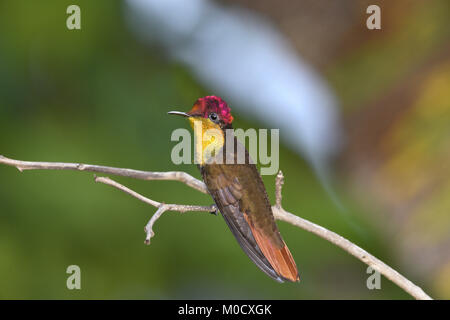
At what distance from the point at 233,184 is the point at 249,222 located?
4.8 inches

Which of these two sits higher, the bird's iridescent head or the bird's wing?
the bird's iridescent head

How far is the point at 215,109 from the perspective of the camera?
1574 millimetres

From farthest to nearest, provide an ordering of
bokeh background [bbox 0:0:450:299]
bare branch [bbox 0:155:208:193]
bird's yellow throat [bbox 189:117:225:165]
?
bokeh background [bbox 0:0:450:299] → bird's yellow throat [bbox 189:117:225:165] → bare branch [bbox 0:155:208:193]

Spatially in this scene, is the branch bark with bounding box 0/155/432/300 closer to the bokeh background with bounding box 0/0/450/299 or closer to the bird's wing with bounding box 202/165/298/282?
the bird's wing with bounding box 202/165/298/282

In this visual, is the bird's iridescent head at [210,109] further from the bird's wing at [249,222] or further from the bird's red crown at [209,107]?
the bird's wing at [249,222]

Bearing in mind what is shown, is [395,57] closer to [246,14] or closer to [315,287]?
[246,14]

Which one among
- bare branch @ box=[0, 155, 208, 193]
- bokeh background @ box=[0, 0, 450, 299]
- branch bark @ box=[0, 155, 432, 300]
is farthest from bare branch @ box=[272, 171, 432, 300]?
bokeh background @ box=[0, 0, 450, 299]

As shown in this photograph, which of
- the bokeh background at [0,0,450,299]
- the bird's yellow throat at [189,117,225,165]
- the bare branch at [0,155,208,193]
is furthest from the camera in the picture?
the bokeh background at [0,0,450,299]

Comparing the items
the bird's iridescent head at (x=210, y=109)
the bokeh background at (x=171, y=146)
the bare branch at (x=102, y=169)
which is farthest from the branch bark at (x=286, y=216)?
the bokeh background at (x=171, y=146)

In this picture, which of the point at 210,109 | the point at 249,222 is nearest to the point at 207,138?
the point at 210,109

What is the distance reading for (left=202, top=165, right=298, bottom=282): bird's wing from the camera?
145cm

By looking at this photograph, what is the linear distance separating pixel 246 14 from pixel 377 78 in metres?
1.00

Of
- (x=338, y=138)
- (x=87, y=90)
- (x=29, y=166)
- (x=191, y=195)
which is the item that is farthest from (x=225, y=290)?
(x=29, y=166)

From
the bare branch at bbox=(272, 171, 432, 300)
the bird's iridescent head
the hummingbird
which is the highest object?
the bird's iridescent head
